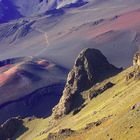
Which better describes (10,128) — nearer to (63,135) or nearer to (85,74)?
(85,74)

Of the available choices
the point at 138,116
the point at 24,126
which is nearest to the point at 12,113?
the point at 24,126

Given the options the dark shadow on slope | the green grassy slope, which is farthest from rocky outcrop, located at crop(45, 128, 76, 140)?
the dark shadow on slope

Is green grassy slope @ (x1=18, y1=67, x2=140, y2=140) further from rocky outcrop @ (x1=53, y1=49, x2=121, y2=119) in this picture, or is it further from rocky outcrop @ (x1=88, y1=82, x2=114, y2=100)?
rocky outcrop @ (x1=53, y1=49, x2=121, y2=119)

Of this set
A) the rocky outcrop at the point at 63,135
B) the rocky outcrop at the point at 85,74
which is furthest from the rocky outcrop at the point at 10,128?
the rocky outcrop at the point at 63,135

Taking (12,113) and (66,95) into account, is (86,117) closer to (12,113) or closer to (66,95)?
(66,95)

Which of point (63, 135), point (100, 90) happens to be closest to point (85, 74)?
point (100, 90)

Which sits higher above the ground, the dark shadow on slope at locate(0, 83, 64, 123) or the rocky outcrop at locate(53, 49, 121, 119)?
the rocky outcrop at locate(53, 49, 121, 119)
